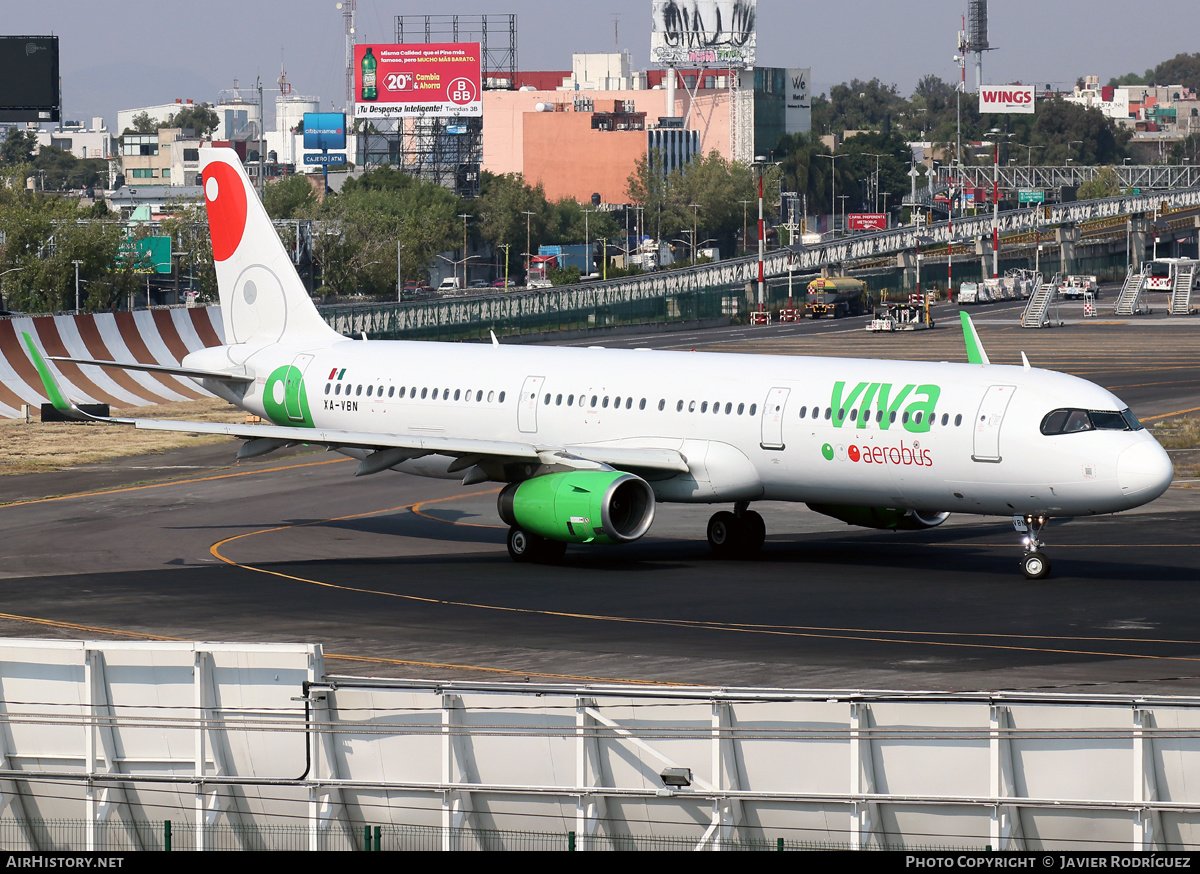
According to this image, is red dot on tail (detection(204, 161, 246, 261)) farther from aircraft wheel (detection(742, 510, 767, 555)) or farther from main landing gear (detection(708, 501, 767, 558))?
aircraft wheel (detection(742, 510, 767, 555))

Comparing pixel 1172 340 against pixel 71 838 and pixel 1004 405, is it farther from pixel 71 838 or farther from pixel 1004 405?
pixel 71 838

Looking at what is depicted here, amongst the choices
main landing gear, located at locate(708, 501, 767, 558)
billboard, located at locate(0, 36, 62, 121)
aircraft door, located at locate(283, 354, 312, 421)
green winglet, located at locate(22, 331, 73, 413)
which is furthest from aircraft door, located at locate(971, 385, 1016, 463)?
billboard, located at locate(0, 36, 62, 121)

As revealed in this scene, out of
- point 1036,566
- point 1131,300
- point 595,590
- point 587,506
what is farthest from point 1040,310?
point 595,590

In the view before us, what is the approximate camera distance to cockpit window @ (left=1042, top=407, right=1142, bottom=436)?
3334cm

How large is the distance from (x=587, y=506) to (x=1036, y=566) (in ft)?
33.0

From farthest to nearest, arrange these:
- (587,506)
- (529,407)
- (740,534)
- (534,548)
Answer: (529,407) < (740,534) < (534,548) < (587,506)

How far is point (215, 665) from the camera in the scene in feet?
61.6

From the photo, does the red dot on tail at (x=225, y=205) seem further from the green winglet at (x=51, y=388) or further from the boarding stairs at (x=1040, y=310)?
the boarding stairs at (x=1040, y=310)

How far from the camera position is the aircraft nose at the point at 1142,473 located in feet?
107

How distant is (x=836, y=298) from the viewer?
493 ft

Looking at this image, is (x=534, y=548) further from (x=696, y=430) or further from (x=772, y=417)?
(x=772, y=417)

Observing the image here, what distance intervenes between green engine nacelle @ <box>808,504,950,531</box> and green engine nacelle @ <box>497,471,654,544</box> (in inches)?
186

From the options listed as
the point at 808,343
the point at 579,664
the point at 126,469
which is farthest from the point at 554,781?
the point at 808,343

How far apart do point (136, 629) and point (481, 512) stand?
18533 millimetres
